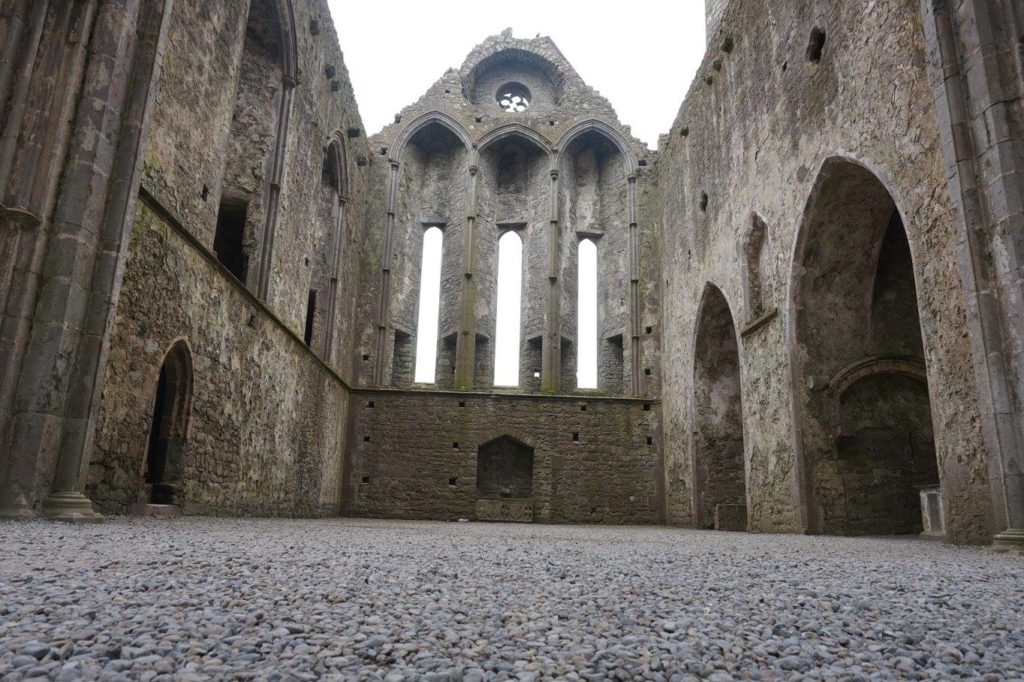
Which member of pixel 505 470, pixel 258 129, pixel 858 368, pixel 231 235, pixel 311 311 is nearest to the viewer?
pixel 858 368

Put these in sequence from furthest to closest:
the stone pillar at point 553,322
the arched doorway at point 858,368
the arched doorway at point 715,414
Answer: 1. the stone pillar at point 553,322
2. the arched doorway at point 715,414
3. the arched doorway at point 858,368

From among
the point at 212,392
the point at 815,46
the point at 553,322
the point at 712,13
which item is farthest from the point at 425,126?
the point at 212,392

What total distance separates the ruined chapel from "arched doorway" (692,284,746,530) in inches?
2.2

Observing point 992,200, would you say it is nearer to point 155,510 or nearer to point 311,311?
point 155,510

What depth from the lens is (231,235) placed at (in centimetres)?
1077

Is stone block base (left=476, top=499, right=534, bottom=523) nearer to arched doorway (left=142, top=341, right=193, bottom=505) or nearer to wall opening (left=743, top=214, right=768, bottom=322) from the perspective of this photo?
wall opening (left=743, top=214, right=768, bottom=322)

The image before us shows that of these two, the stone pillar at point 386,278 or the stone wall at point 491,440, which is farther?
the stone pillar at point 386,278

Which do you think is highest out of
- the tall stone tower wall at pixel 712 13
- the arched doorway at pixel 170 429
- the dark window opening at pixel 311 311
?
the tall stone tower wall at pixel 712 13

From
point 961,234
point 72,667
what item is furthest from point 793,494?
point 72,667

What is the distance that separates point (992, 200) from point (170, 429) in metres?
7.49

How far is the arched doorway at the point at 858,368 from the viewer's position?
7.78 m

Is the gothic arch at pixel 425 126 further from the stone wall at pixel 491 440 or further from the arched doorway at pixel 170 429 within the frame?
the arched doorway at pixel 170 429

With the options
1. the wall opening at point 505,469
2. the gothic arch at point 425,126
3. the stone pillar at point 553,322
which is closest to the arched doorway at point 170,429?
the wall opening at point 505,469

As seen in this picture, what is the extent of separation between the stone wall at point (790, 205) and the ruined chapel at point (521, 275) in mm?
44
